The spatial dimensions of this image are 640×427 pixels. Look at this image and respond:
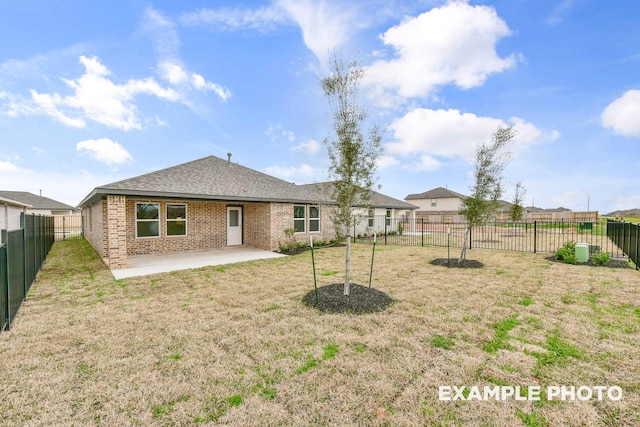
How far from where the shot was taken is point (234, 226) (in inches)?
542

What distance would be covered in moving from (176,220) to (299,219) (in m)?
5.66

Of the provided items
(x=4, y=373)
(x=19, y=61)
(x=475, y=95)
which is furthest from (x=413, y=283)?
(x=19, y=61)

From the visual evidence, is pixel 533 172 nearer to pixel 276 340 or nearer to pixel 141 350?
pixel 276 340

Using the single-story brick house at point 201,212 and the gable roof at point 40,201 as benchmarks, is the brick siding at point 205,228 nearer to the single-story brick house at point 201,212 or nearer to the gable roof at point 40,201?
the single-story brick house at point 201,212

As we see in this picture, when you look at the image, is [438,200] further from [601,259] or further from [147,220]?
[147,220]

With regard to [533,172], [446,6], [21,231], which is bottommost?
[21,231]

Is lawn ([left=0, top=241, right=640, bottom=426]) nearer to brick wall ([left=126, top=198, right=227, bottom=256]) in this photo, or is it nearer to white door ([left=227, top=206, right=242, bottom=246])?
brick wall ([left=126, top=198, right=227, bottom=256])

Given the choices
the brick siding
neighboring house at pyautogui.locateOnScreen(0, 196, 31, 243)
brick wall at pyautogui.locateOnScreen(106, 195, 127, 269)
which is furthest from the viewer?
the brick siding

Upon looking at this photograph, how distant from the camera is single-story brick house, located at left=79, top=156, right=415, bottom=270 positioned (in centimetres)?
930

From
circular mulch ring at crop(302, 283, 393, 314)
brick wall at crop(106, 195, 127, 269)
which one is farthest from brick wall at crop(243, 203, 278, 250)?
circular mulch ring at crop(302, 283, 393, 314)

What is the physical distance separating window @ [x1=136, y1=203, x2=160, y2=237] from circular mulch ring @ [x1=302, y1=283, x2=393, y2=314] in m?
8.95

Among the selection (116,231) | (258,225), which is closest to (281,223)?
(258,225)

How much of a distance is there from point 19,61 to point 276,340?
14.0 metres

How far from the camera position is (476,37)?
883 cm
